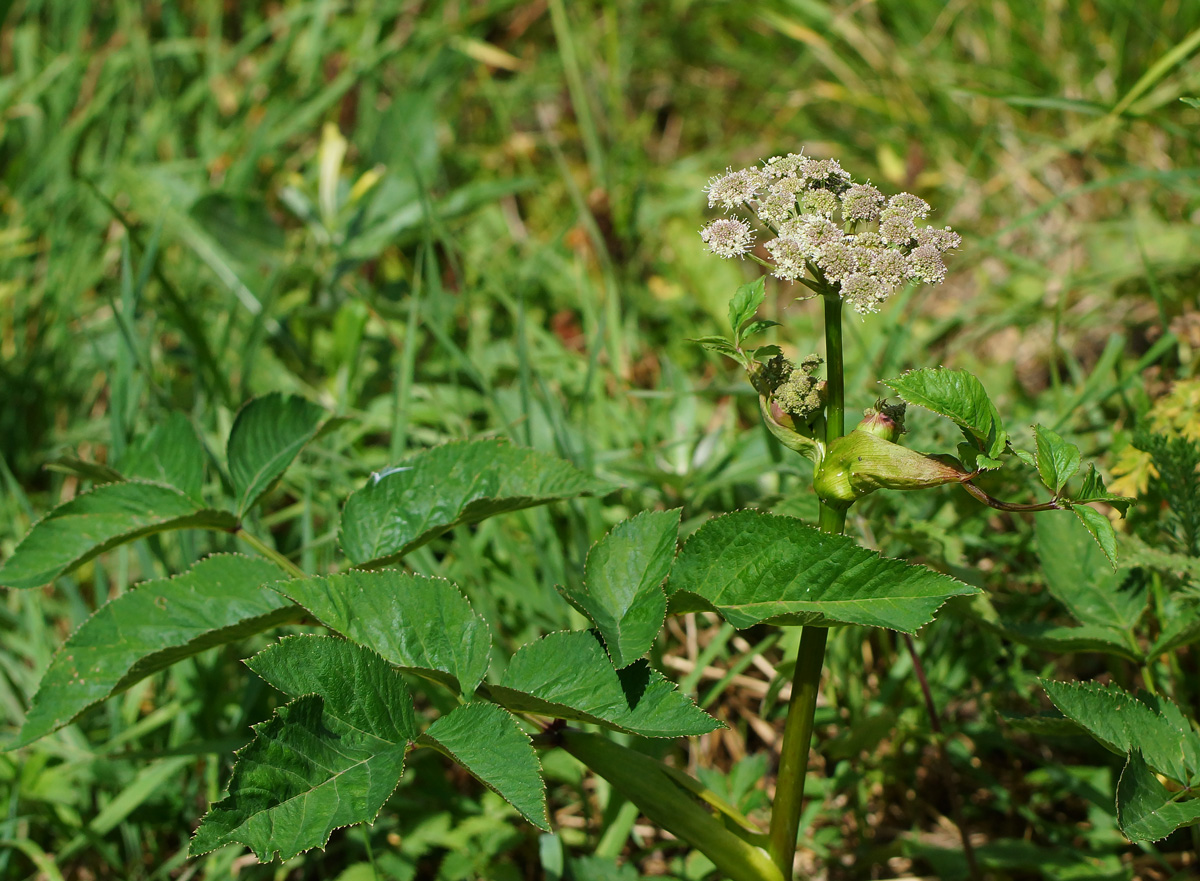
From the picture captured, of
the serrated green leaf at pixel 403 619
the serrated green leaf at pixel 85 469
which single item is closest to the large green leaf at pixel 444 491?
the serrated green leaf at pixel 403 619

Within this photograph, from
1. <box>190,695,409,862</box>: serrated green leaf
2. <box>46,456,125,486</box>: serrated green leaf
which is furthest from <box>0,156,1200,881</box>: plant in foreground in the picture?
<box>46,456,125,486</box>: serrated green leaf

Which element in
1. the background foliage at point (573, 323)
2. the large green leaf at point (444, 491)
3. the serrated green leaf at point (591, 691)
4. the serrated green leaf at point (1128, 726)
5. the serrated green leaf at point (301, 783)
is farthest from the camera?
the background foliage at point (573, 323)

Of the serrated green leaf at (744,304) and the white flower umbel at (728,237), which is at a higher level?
the white flower umbel at (728,237)

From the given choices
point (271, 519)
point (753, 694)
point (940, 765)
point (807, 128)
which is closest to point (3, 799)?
point (271, 519)

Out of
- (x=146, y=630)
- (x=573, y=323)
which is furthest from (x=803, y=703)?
(x=573, y=323)

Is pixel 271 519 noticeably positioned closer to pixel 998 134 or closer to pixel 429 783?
pixel 429 783

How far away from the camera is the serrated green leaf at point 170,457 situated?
161 centimetres

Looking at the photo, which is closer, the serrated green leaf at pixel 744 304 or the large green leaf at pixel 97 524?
the serrated green leaf at pixel 744 304

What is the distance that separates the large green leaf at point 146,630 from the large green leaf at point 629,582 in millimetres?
420

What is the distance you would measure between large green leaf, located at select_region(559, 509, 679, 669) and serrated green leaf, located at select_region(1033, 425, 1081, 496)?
425mm

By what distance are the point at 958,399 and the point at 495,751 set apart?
2.13ft

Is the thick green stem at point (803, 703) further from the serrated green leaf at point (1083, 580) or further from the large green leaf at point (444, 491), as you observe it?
the serrated green leaf at point (1083, 580)

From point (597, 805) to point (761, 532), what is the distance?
0.98 metres

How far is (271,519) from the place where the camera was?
91.1 inches
